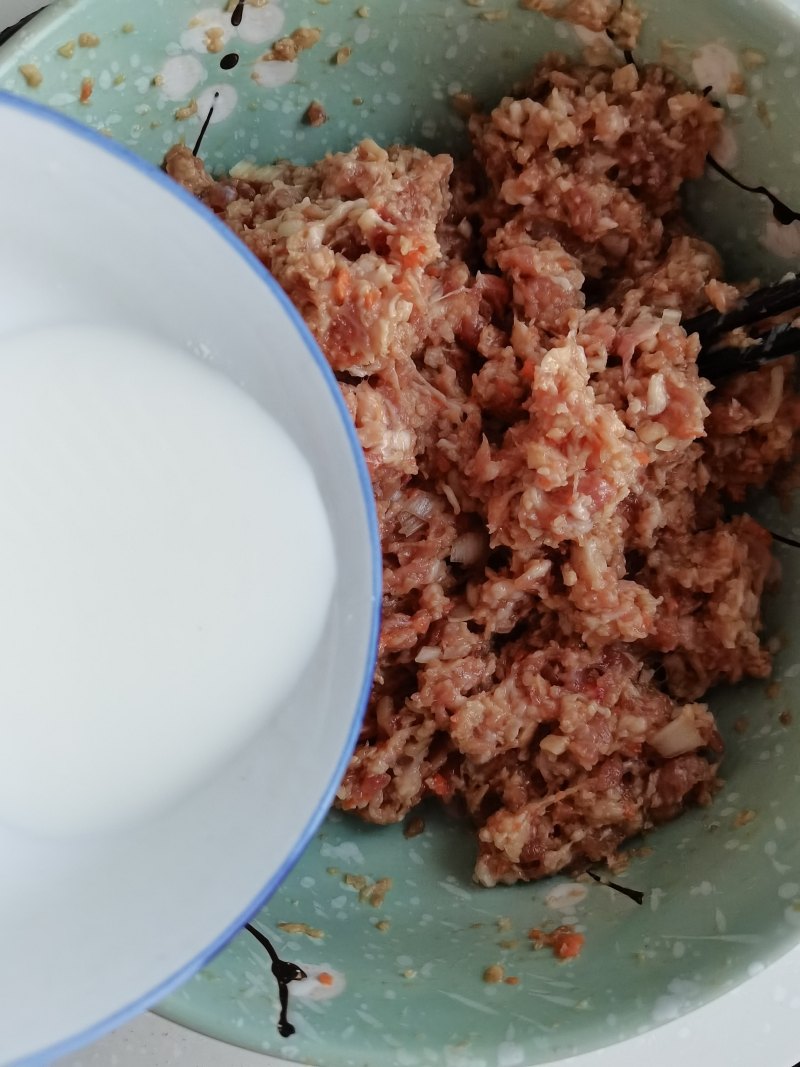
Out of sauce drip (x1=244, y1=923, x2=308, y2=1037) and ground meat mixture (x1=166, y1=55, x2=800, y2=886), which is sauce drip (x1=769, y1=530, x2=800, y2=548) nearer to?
ground meat mixture (x1=166, y1=55, x2=800, y2=886)

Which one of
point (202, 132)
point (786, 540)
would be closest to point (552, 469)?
point (786, 540)

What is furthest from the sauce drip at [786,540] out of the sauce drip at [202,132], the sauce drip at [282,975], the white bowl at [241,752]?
the sauce drip at [202,132]

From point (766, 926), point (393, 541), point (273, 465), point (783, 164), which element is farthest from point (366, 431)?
point (766, 926)

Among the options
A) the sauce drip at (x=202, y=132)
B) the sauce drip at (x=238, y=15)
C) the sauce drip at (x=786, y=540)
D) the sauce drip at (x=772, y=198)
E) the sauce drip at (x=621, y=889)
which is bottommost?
the sauce drip at (x=621, y=889)

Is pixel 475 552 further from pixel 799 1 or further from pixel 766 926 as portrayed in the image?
pixel 799 1

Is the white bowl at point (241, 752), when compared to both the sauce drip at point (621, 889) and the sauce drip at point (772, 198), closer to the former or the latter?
the sauce drip at point (621, 889)
